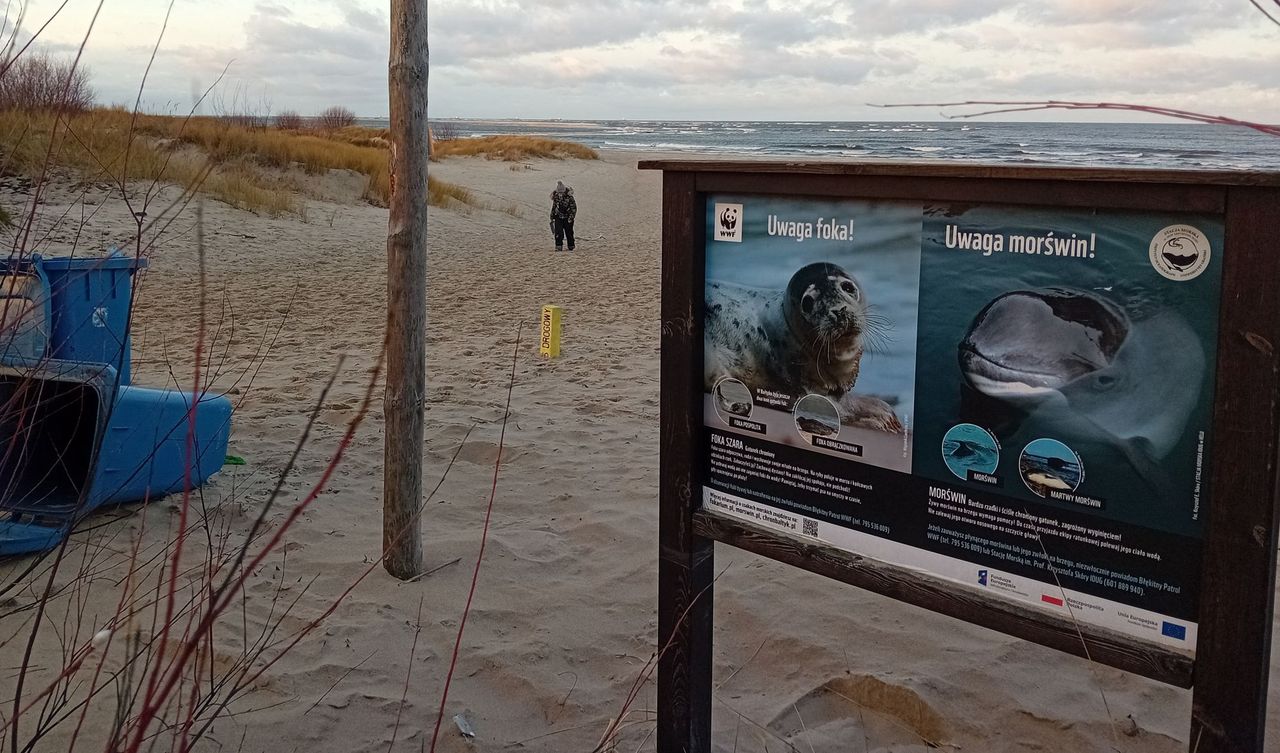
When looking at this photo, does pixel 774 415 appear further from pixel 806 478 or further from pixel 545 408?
pixel 545 408

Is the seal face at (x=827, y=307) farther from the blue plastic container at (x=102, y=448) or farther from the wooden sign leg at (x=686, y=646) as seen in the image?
the blue plastic container at (x=102, y=448)

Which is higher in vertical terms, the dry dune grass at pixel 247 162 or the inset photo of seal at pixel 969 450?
the dry dune grass at pixel 247 162

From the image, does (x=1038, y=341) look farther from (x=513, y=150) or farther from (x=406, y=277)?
(x=513, y=150)

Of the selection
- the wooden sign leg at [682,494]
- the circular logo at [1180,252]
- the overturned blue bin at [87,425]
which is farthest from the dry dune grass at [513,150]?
the circular logo at [1180,252]

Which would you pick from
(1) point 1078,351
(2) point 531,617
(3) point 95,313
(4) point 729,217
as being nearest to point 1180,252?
(1) point 1078,351

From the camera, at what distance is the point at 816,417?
7.89ft

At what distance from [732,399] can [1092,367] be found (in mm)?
897

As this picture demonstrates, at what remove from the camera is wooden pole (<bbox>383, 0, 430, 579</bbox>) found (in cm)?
400

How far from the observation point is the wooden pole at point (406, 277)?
400cm

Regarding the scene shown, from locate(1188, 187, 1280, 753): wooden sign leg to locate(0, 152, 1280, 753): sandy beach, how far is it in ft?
1.47

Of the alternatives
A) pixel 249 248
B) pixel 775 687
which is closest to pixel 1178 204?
pixel 775 687

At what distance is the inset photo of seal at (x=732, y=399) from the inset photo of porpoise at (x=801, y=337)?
0.07 feet

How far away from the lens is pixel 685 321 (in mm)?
2617

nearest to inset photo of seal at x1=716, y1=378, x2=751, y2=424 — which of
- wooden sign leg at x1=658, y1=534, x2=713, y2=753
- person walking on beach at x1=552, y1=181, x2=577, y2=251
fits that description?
wooden sign leg at x1=658, y1=534, x2=713, y2=753
